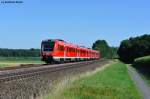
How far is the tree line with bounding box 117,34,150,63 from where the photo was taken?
555ft

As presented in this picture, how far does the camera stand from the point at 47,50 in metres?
61.2

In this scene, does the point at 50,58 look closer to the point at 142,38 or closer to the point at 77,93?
the point at 77,93

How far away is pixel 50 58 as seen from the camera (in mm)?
61156

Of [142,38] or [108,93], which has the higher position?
[142,38]

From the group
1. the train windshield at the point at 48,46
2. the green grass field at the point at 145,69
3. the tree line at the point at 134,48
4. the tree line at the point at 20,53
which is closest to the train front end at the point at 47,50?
the train windshield at the point at 48,46

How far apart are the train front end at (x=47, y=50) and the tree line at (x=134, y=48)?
104 meters

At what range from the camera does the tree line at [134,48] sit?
169m

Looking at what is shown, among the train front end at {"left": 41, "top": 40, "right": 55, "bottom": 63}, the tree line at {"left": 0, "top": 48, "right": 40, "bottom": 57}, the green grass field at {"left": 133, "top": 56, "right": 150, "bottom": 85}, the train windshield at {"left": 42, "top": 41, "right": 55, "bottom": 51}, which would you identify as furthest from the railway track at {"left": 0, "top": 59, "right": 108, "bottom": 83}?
the tree line at {"left": 0, "top": 48, "right": 40, "bottom": 57}

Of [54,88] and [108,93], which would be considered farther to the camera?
[108,93]

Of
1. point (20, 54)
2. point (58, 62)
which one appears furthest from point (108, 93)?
point (20, 54)

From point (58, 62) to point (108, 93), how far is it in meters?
38.1

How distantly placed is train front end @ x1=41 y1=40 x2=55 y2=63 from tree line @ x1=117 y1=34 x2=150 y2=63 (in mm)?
104456

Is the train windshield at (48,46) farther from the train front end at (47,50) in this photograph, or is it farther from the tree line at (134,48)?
the tree line at (134,48)

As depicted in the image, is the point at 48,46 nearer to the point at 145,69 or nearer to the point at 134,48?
the point at 145,69
